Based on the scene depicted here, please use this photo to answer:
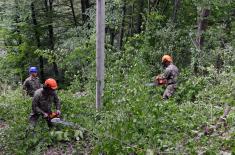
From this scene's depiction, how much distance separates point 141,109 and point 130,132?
0.69m

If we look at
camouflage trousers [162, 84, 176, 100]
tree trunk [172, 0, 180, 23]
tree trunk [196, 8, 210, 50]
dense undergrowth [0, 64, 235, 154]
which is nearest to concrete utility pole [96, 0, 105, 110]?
dense undergrowth [0, 64, 235, 154]

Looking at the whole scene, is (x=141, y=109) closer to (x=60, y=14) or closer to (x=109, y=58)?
(x=109, y=58)

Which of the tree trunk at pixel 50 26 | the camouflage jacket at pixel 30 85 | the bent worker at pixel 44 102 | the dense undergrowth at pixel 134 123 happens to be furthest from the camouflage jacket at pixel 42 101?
the tree trunk at pixel 50 26

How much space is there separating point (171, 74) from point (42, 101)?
3678mm

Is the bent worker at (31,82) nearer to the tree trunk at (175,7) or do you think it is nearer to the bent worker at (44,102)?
the bent worker at (44,102)

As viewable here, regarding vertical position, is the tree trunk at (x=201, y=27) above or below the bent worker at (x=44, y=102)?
above

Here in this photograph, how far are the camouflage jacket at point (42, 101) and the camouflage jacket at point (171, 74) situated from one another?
3237mm

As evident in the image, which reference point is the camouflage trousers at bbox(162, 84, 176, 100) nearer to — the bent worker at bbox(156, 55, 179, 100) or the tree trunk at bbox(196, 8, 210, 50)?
the bent worker at bbox(156, 55, 179, 100)

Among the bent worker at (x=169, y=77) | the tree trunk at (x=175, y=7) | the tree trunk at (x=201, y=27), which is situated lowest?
the bent worker at (x=169, y=77)

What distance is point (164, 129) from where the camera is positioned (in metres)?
6.79

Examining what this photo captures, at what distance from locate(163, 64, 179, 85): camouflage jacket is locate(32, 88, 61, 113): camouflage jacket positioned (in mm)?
3237

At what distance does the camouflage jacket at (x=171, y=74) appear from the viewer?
1070cm

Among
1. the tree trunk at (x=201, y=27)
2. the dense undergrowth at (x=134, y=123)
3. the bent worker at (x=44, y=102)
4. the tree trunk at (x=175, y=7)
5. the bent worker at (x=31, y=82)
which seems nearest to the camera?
the dense undergrowth at (x=134, y=123)

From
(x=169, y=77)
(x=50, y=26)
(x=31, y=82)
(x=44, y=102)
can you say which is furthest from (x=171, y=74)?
(x=50, y=26)
